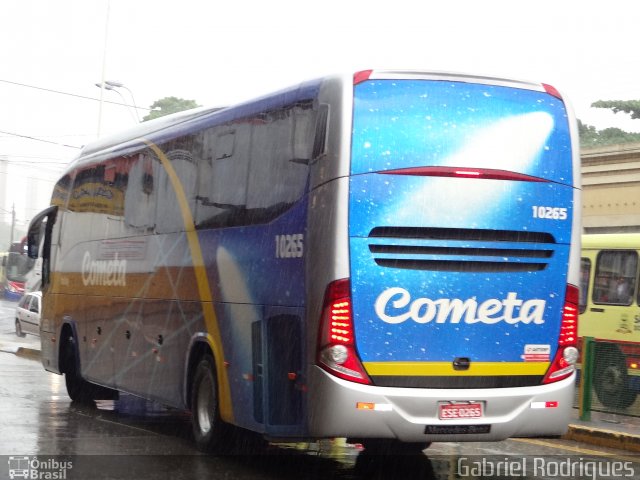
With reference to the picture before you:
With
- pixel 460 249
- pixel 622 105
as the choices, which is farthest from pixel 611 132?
pixel 460 249

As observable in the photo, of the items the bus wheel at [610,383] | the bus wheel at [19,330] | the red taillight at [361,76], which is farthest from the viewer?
the bus wheel at [19,330]

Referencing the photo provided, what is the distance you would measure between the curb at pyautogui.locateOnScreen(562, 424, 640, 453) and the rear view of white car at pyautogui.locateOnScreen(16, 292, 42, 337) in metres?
26.6

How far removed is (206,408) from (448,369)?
326cm

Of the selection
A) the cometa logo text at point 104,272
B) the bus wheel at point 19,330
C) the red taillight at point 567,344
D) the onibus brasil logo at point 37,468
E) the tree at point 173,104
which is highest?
the tree at point 173,104

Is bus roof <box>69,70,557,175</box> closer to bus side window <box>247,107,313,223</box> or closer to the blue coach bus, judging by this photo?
the blue coach bus

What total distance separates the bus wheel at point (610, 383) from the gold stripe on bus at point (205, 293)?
577cm

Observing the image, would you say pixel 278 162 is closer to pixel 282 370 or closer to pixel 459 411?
pixel 282 370

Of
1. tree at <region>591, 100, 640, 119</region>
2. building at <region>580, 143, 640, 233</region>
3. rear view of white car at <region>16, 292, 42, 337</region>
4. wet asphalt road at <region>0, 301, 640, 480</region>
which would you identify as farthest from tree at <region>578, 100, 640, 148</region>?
wet asphalt road at <region>0, 301, 640, 480</region>

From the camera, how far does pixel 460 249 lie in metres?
9.53

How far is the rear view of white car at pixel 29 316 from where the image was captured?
125 feet

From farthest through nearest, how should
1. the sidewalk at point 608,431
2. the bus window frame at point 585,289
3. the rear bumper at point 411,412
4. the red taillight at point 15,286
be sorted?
the red taillight at point 15,286, the bus window frame at point 585,289, the sidewalk at point 608,431, the rear bumper at point 411,412

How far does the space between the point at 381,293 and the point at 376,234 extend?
18.2 inches

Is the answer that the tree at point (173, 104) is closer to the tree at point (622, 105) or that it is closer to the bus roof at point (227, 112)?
the tree at point (622, 105)

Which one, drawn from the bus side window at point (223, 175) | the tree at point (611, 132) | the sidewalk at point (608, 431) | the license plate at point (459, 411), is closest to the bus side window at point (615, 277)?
the sidewalk at point (608, 431)
